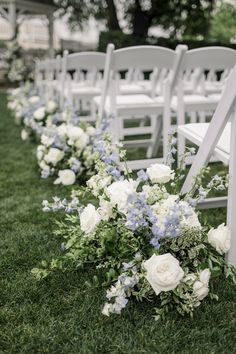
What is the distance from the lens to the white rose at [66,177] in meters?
4.09

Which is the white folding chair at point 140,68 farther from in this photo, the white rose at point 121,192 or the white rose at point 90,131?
the white rose at point 121,192

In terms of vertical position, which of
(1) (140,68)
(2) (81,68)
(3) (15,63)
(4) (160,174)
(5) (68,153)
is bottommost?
(3) (15,63)

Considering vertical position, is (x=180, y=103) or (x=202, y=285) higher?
(x=180, y=103)

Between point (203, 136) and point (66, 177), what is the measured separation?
1.69m

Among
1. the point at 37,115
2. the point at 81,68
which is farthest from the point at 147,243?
the point at 81,68

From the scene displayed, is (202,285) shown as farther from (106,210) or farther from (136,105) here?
(136,105)

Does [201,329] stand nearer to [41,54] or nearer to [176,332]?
[176,332]

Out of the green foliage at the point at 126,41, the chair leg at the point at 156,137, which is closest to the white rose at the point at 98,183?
the chair leg at the point at 156,137

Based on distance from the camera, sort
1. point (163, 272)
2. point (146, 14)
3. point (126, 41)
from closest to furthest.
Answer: point (163, 272), point (126, 41), point (146, 14)

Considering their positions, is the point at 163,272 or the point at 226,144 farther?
the point at 226,144

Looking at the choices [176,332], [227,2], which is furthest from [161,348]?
[227,2]

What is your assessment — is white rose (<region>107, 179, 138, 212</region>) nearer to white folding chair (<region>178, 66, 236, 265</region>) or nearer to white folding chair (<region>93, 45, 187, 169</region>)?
white folding chair (<region>178, 66, 236, 265</region>)

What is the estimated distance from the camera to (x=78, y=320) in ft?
6.97

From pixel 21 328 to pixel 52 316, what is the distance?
0.53 ft
